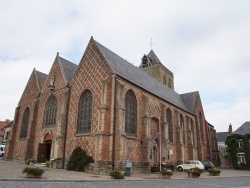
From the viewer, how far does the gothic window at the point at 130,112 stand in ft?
76.7

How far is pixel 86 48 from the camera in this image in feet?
83.5

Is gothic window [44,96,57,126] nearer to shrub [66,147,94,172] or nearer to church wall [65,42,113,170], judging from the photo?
church wall [65,42,113,170]

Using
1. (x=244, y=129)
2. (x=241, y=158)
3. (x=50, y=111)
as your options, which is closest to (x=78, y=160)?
(x=50, y=111)

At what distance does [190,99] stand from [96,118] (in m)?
26.6

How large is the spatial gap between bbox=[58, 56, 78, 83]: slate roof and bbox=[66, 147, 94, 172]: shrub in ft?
29.5

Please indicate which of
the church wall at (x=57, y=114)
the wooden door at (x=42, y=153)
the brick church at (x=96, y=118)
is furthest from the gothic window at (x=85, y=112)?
the wooden door at (x=42, y=153)

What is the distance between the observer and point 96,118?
21688 mm

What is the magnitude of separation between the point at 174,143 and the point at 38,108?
18.7 meters

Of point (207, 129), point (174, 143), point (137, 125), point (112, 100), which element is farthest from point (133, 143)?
point (207, 129)

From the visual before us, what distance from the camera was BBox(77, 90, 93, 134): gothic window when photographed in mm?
22641

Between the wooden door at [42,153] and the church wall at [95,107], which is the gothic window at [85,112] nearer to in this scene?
the church wall at [95,107]

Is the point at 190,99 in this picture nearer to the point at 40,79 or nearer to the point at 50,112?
the point at 50,112

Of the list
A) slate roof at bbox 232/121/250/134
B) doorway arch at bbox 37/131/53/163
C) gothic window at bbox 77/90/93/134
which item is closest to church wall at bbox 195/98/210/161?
slate roof at bbox 232/121/250/134

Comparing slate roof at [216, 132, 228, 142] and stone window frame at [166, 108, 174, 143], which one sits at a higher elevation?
slate roof at [216, 132, 228, 142]
